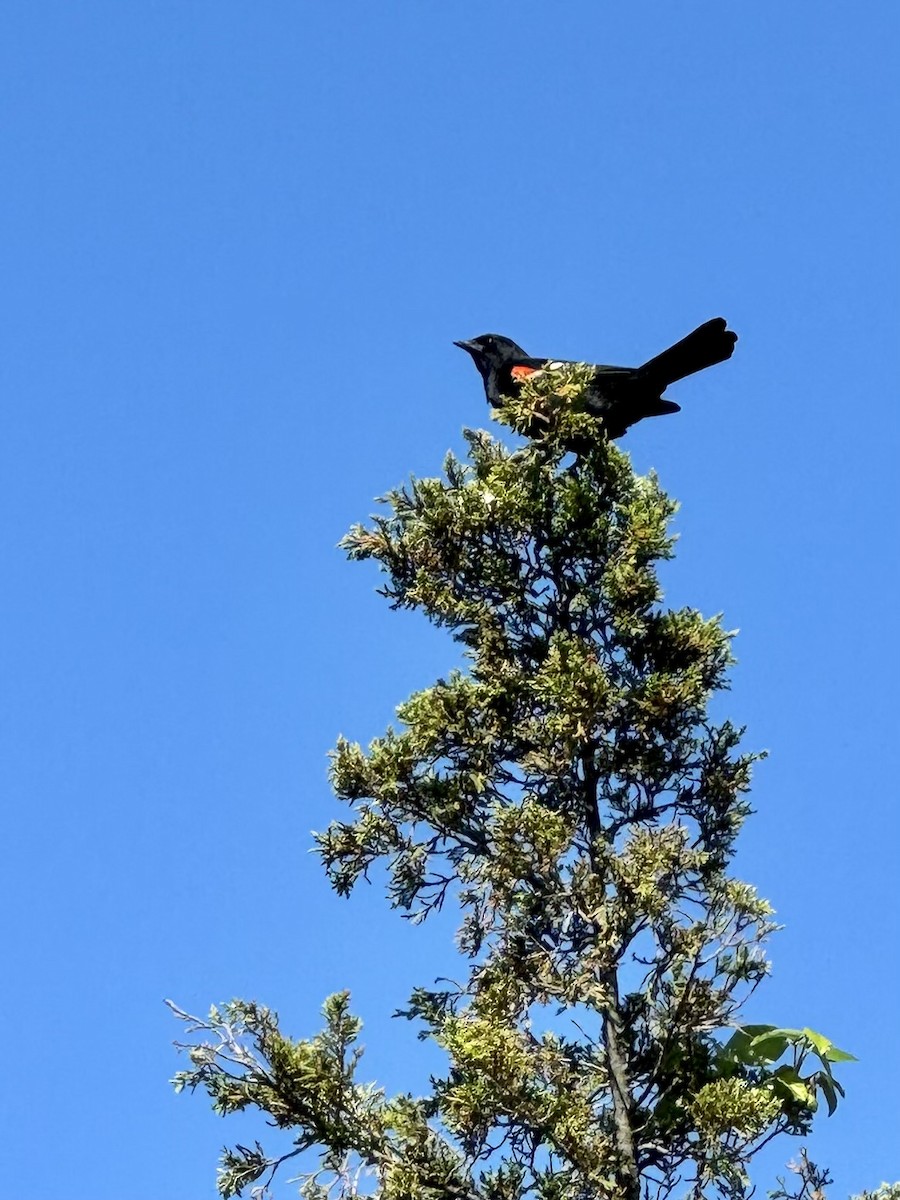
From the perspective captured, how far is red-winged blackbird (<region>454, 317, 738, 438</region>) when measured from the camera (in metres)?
9.83

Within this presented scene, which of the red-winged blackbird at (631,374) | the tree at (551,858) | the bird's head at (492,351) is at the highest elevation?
the bird's head at (492,351)

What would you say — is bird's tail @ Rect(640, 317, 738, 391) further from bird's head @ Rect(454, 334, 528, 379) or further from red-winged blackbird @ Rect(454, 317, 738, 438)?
bird's head @ Rect(454, 334, 528, 379)

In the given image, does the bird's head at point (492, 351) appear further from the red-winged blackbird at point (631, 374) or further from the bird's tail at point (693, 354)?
the bird's tail at point (693, 354)

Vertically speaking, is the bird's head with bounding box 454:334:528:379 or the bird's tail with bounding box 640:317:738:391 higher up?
the bird's head with bounding box 454:334:528:379

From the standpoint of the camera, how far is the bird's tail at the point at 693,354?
9.76 meters

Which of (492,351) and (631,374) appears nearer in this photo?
(631,374)

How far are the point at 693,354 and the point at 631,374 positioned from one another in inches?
18.4

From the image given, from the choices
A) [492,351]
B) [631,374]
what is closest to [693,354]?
[631,374]

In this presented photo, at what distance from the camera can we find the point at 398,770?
29.7 ft

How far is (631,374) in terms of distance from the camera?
10172 millimetres

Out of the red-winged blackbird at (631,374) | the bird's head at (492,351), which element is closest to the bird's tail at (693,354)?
the red-winged blackbird at (631,374)

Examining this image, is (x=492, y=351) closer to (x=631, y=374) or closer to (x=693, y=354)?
(x=631, y=374)

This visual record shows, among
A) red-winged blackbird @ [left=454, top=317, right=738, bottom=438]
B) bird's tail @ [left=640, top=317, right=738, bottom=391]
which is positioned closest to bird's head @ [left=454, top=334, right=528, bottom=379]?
red-winged blackbird @ [left=454, top=317, right=738, bottom=438]

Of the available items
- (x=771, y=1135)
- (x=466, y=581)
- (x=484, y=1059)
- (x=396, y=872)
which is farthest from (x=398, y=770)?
(x=771, y=1135)
